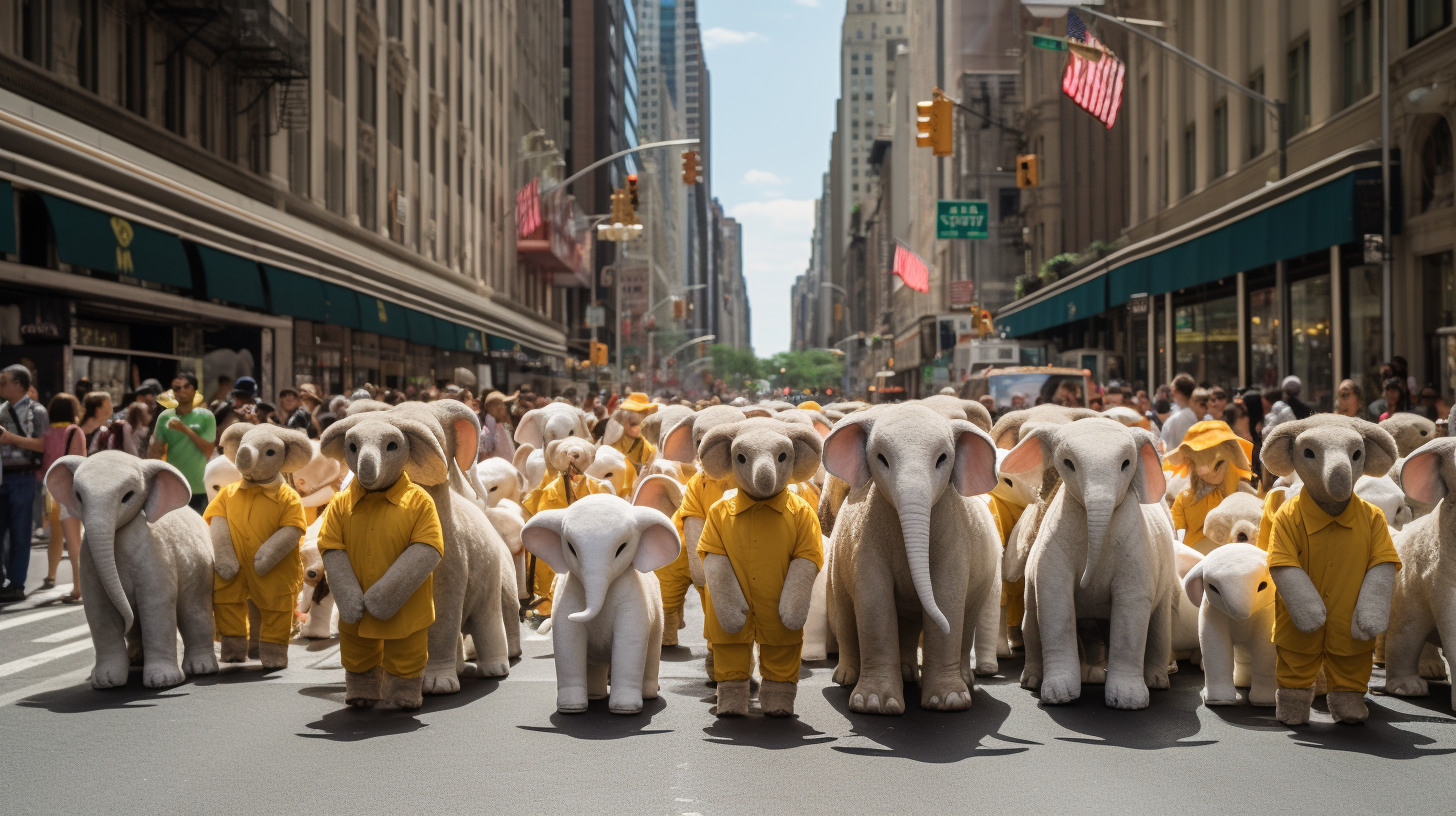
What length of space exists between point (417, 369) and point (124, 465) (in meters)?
32.8

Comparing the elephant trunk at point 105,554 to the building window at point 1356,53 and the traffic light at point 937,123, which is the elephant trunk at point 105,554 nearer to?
the traffic light at point 937,123

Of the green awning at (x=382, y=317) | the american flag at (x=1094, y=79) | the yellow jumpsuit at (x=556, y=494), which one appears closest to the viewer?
the yellow jumpsuit at (x=556, y=494)

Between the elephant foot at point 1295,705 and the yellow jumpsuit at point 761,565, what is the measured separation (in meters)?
2.59

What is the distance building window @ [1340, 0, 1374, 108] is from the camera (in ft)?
71.0

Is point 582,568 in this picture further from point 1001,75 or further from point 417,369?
point 1001,75

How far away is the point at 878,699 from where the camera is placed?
22.6 ft

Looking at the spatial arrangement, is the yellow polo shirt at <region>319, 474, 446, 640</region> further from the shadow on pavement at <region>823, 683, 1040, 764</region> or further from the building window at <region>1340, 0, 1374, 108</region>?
the building window at <region>1340, 0, 1374, 108</region>

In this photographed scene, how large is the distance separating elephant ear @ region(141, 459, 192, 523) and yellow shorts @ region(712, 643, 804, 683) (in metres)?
3.63

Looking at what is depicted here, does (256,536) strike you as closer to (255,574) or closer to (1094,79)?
(255,574)

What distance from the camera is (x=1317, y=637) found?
654 centimetres

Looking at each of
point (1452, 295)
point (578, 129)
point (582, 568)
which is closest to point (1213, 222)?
point (1452, 295)

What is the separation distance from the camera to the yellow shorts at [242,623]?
843 centimetres

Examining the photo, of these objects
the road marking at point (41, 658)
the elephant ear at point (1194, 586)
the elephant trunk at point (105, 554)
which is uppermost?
the elephant trunk at point (105, 554)

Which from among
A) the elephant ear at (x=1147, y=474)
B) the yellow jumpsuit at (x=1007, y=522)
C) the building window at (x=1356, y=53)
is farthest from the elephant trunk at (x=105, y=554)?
the building window at (x=1356, y=53)
